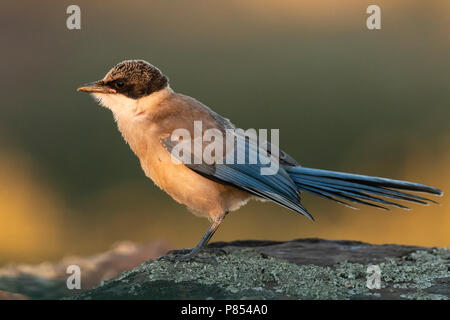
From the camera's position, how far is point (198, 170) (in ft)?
15.3

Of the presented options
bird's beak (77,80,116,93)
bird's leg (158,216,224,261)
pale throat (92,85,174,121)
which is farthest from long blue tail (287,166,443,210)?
bird's beak (77,80,116,93)

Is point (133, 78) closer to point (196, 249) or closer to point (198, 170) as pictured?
point (198, 170)

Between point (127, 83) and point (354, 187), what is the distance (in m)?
1.75

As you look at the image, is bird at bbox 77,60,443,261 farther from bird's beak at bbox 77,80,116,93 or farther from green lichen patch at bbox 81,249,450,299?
green lichen patch at bbox 81,249,450,299

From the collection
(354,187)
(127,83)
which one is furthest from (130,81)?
(354,187)

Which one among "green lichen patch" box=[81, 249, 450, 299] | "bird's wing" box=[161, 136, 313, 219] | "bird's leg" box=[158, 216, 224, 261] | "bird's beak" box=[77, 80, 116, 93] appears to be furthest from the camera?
"bird's beak" box=[77, 80, 116, 93]

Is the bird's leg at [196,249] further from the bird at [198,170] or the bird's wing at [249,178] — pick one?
the bird's wing at [249,178]

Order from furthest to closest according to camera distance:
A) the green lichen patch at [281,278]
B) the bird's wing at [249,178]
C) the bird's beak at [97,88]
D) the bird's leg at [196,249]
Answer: the bird's beak at [97,88]
the bird's leg at [196,249]
the bird's wing at [249,178]
the green lichen patch at [281,278]

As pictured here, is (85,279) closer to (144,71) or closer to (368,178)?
(144,71)

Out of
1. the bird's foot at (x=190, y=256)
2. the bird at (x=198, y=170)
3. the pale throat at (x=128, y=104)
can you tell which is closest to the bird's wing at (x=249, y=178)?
the bird at (x=198, y=170)

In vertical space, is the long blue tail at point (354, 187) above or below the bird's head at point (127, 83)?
below

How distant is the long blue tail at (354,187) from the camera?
4621mm

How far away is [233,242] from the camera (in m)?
5.54

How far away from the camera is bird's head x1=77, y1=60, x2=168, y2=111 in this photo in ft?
15.9
